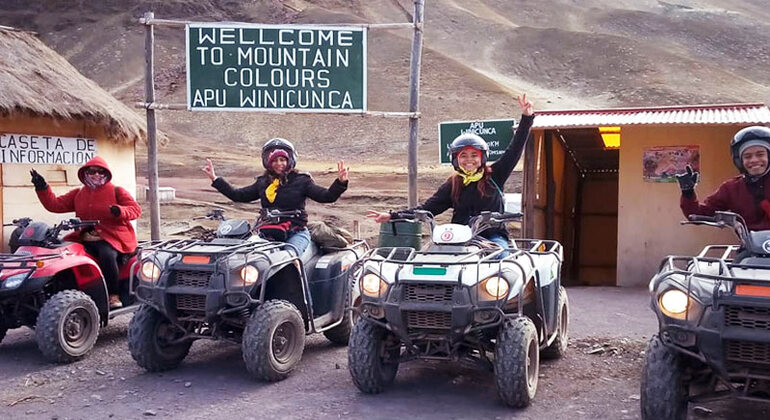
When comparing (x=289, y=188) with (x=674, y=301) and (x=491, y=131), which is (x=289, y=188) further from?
(x=491, y=131)

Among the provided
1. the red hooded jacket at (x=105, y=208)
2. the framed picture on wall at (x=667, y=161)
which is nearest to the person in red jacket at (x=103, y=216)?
the red hooded jacket at (x=105, y=208)

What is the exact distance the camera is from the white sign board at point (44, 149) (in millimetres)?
11102

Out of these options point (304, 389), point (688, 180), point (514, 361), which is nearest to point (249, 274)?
point (304, 389)

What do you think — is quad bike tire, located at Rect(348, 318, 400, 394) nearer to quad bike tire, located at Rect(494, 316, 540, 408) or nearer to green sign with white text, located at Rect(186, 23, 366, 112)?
quad bike tire, located at Rect(494, 316, 540, 408)

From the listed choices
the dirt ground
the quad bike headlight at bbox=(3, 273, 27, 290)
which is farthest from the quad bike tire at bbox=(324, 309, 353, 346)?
the quad bike headlight at bbox=(3, 273, 27, 290)

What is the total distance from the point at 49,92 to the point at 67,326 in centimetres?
568

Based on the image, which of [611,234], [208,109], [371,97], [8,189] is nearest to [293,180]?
[208,109]

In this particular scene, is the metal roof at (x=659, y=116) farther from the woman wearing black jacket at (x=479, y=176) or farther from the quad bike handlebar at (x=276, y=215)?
the quad bike handlebar at (x=276, y=215)

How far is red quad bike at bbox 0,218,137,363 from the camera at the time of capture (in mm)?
6781

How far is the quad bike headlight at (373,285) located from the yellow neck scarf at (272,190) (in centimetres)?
190

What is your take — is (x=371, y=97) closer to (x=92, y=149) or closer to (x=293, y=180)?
(x=92, y=149)

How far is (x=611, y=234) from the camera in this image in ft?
47.5

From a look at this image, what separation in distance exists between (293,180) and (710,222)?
3583mm

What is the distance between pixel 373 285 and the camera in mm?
5707
